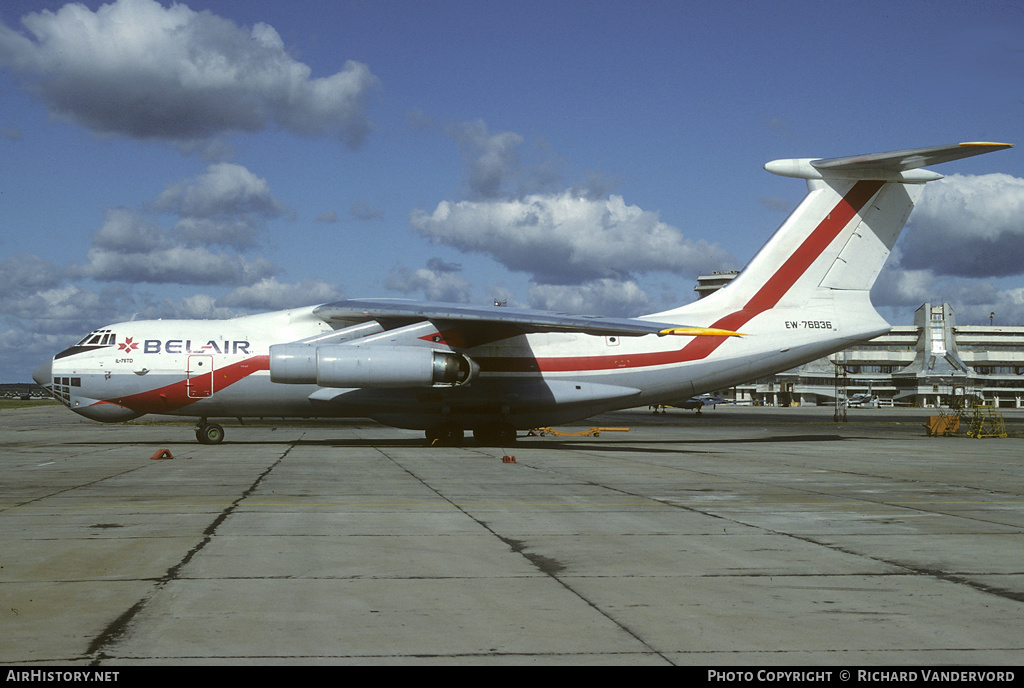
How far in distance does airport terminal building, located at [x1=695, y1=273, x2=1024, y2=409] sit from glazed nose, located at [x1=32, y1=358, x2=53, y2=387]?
97.7 meters

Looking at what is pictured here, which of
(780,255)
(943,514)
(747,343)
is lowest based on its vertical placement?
(943,514)

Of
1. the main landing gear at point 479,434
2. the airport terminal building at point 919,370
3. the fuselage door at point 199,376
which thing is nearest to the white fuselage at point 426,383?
the fuselage door at point 199,376

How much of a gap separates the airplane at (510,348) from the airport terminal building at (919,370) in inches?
3446

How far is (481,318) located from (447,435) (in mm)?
4306

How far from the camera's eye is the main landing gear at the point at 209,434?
23.3 m

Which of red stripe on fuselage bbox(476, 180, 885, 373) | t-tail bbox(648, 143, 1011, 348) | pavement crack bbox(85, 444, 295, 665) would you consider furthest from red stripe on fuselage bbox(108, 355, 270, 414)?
pavement crack bbox(85, 444, 295, 665)

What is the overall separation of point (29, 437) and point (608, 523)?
2428cm

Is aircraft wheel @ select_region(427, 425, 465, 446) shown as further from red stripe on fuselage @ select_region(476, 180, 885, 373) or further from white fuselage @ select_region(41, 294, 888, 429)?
red stripe on fuselage @ select_region(476, 180, 885, 373)

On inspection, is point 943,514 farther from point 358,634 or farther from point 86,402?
point 86,402

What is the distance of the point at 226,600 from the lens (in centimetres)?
568

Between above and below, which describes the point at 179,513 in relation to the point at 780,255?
below

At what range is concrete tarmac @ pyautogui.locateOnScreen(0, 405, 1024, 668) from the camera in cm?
473

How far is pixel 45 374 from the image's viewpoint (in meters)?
22.3

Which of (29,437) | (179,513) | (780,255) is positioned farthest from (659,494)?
(29,437)
